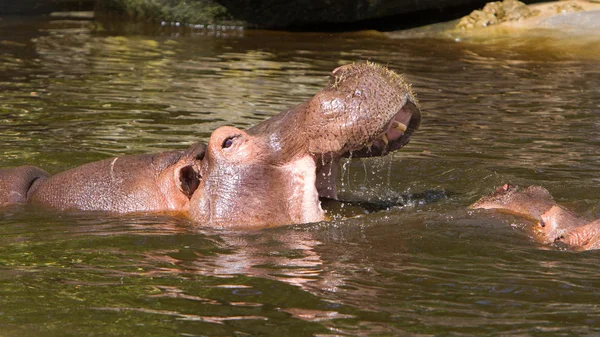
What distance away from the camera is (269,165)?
550cm

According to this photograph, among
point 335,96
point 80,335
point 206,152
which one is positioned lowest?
point 80,335

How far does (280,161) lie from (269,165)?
0.07 meters

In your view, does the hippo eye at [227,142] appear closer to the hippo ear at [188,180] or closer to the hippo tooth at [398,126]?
the hippo ear at [188,180]

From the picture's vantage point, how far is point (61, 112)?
988 centimetres

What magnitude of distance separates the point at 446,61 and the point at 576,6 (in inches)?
137

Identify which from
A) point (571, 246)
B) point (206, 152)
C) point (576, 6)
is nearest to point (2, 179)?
point (206, 152)

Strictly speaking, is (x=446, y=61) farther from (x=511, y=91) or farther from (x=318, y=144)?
(x=318, y=144)

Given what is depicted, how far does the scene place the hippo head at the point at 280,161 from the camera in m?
5.35

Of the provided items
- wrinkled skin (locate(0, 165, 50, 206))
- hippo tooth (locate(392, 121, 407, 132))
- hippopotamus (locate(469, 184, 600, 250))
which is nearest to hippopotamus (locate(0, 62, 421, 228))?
hippo tooth (locate(392, 121, 407, 132))

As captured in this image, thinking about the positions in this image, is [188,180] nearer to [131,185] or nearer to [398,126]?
[131,185]

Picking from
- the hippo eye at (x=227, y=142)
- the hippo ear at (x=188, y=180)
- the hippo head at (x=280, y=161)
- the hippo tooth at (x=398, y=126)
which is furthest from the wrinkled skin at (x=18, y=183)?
the hippo tooth at (x=398, y=126)

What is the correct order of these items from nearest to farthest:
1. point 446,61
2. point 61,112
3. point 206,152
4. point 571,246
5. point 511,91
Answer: point 571,246
point 206,152
point 61,112
point 511,91
point 446,61

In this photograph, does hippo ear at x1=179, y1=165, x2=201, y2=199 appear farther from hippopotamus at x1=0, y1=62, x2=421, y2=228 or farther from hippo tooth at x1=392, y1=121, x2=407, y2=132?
hippo tooth at x1=392, y1=121, x2=407, y2=132

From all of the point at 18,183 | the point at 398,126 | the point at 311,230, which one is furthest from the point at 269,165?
the point at 18,183
